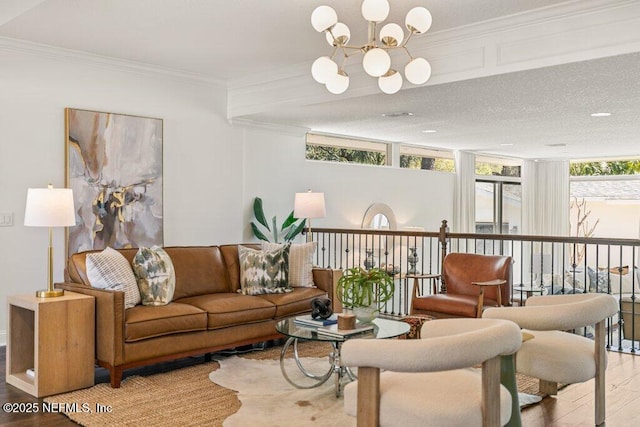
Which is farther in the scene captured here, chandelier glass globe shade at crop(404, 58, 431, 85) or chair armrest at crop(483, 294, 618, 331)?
chandelier glass globe shade at crop(404, 58, 431, 85)

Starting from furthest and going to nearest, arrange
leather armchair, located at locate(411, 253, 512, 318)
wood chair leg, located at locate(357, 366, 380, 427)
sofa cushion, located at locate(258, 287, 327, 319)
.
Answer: leather armchair, located at locate(411, 253, 512, 318)
sofa cushion, located at locate(258, 287, 327, 319)
wood chair leg, located at locate(357, 366, 380, 427)

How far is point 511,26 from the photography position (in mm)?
4344

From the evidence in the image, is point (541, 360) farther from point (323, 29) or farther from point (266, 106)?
point (266, 106)

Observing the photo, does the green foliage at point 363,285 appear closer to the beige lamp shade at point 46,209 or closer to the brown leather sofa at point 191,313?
the brown leather sofa at point 191,313

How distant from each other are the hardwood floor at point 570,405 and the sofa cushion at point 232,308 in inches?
18.3

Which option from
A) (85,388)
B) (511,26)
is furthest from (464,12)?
(85,388)

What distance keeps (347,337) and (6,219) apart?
3.42 m

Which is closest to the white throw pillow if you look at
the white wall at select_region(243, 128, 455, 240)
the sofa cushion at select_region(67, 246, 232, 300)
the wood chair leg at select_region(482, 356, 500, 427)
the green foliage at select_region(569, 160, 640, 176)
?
the sofa cushion at select_region(67, 246, 232, 300)

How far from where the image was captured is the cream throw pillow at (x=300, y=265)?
17.6 feet

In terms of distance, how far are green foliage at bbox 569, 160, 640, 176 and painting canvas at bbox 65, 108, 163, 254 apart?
9.64m

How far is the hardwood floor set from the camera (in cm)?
332

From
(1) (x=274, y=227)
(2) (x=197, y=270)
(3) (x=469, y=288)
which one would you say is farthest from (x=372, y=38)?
(1) (x=274, y=227)

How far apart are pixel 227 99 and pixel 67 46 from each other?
1952mm

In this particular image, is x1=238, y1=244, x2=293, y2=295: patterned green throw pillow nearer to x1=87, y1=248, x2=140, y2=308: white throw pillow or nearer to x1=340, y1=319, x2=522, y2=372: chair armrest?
x1=87, y1=248, x2=140, y2=308: white throw pillow
